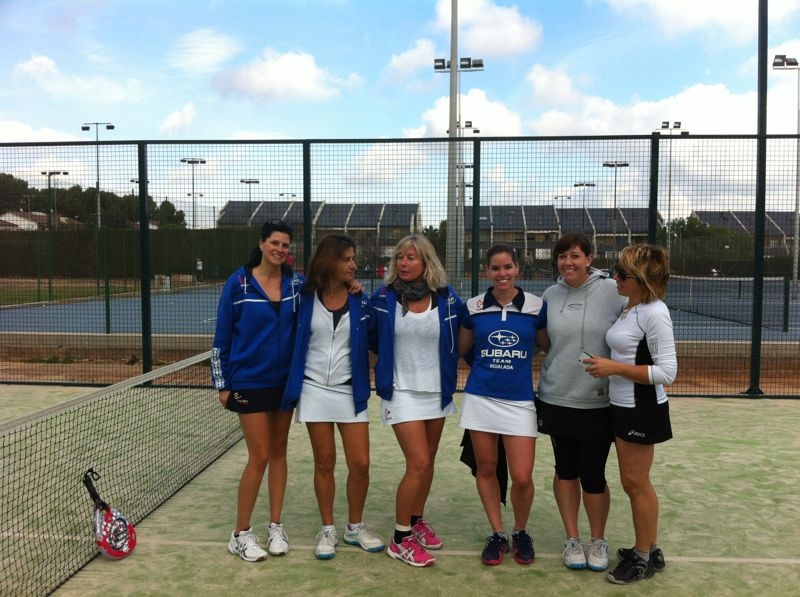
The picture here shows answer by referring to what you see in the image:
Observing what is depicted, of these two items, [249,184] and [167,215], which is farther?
[167,215]

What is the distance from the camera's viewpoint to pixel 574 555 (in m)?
3.69

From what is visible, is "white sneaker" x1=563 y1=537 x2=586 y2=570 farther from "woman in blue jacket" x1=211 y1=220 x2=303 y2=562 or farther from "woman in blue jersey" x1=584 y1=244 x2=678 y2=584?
"woman in blue jacket" x1=211 y1=220 x2=303 y2=562

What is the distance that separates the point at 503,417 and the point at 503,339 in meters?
0.40

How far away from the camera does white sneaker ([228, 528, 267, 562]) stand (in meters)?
3.74

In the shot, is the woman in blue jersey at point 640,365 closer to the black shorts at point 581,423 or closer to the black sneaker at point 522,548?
the black shorts at point 581,423

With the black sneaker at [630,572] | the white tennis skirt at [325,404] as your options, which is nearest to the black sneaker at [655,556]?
the black sneaker at [630,572]

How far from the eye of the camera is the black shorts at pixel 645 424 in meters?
3.29

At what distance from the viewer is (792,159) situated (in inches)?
303

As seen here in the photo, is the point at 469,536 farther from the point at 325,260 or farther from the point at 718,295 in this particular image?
the point at 718,295

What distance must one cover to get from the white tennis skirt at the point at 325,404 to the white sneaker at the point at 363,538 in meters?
0.70

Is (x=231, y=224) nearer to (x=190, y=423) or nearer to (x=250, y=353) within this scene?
(x=190, y=423)

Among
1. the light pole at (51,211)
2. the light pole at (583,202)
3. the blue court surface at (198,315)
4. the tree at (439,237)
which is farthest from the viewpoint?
the light pole at (51,211)

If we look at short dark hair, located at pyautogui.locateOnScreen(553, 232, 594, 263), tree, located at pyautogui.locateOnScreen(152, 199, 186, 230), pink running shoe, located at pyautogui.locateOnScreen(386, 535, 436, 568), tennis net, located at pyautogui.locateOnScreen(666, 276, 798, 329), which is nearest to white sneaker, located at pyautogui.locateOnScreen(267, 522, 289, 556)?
pink running shoe, located at pyautogui.locateOnScreen(386, 535, 436, 568)

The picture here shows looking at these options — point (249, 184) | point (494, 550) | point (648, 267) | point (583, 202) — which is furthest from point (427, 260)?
point (249, 184)
